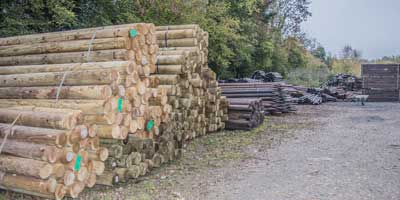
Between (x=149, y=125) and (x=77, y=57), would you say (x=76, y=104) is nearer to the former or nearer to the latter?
(x=77, y=57)

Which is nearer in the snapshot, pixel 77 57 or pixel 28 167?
pixel 28 167

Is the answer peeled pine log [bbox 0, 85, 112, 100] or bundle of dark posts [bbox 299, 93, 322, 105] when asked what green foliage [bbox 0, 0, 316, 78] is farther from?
peeled pine log [bbox 0, 85, 112, 100]

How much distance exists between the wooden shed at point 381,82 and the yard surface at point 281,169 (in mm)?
9353

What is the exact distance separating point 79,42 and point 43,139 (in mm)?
2208

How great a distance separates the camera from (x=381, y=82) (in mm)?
18375

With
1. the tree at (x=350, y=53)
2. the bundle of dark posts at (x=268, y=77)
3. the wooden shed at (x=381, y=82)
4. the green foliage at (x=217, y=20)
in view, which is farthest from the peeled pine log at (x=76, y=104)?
the tree at (x=350, y=53)

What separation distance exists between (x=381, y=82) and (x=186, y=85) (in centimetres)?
1471

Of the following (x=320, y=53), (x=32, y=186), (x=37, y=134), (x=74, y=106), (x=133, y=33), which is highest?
(x=320, y=53)

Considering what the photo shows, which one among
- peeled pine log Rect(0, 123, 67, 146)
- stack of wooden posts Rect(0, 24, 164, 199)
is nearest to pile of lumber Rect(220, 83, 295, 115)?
stack of wooden posts Rect(0, 24, 164, 199)

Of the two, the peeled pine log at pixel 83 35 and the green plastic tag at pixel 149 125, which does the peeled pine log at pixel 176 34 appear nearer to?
the peeled pine log at pixel 83 35

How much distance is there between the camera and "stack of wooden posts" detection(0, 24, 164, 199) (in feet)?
13.9

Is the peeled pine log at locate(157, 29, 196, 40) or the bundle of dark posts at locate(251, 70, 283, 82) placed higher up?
the peeled pine log at locate(157, 29, 196, 40)

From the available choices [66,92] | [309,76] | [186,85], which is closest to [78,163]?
[66,92]

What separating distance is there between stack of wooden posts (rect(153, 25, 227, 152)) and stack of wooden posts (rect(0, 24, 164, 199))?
0.53 metres
